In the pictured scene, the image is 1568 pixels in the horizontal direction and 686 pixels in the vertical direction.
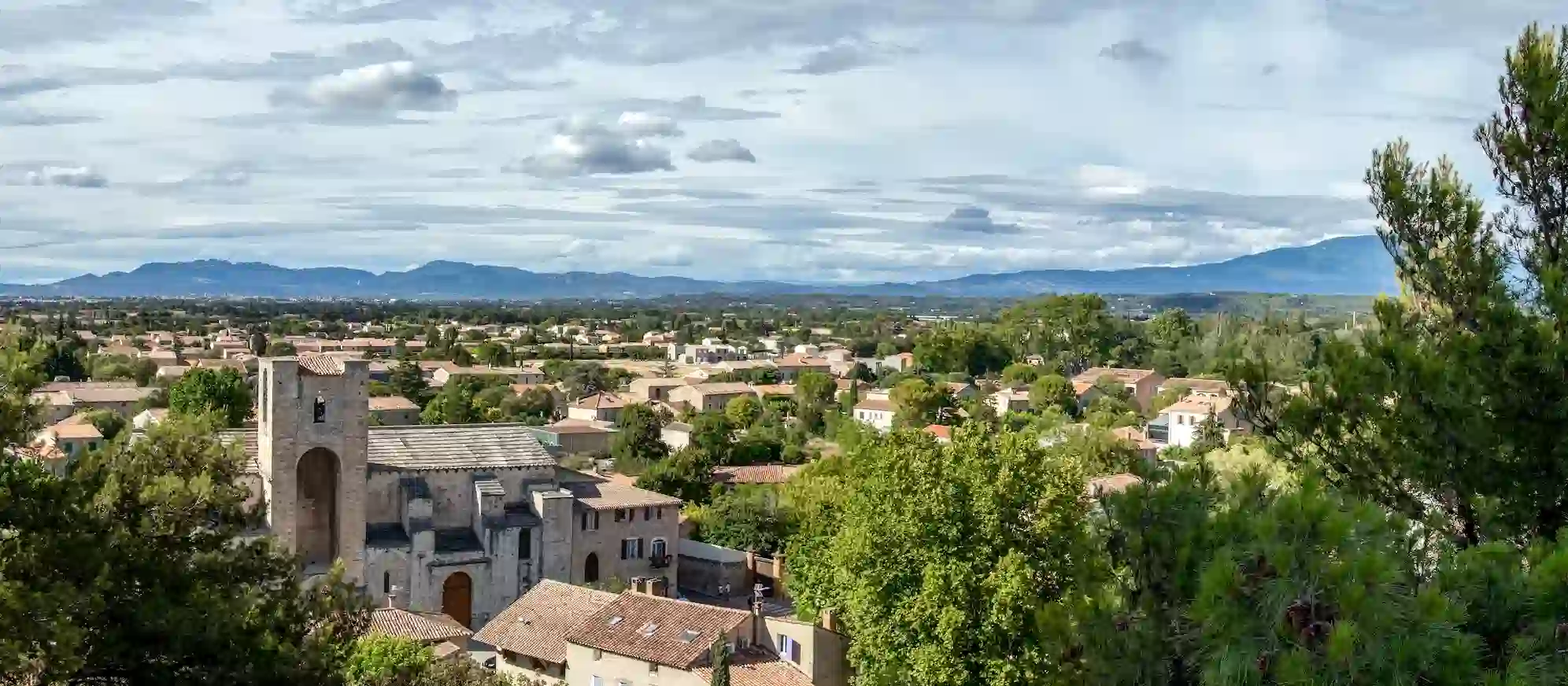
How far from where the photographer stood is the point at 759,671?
2717 cm

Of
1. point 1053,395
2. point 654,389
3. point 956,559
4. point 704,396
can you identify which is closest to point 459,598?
point 956,559

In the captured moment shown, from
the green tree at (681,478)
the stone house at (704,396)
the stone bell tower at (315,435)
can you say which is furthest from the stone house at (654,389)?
the stone bell tower at (315,435)

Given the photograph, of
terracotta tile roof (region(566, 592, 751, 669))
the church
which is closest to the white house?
the church

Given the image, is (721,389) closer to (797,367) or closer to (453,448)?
(797,367)

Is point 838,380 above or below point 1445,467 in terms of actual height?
below

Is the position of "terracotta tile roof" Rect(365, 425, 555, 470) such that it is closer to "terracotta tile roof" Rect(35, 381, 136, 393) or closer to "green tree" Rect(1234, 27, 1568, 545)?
"green tree" Rect(1234, 27, 1568, 545)

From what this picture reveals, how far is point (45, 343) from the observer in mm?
11500

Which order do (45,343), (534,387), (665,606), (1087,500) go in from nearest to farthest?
(45,343)
(1087,500)
(665,606)
(534,387)

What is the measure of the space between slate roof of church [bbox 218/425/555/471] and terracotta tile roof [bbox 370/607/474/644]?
7.85m

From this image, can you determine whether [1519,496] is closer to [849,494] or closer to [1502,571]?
[1502,571]

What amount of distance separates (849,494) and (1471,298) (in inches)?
723

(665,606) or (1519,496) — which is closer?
(1519,496)

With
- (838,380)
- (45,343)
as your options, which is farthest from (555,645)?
(838,380)

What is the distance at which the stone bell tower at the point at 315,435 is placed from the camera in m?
36.5
